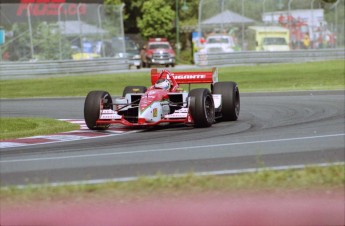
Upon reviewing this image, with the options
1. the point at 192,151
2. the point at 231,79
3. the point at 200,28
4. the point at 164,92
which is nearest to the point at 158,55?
the point at 200,28

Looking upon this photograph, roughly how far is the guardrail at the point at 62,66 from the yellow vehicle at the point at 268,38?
7.06 meters

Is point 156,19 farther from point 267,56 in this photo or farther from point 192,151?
point 192,151

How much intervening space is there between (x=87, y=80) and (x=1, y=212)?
25.4 m

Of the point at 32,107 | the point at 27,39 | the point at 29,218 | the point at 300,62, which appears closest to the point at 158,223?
the point at 29,218

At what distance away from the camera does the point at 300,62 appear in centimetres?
4069

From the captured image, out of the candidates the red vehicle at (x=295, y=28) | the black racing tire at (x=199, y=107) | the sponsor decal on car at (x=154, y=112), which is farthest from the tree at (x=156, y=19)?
the sponsor decal on car at (x=154, y=112)

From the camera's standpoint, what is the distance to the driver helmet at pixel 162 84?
47.2ft

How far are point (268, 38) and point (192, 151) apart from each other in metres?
31.6

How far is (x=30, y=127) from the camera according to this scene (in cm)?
1562

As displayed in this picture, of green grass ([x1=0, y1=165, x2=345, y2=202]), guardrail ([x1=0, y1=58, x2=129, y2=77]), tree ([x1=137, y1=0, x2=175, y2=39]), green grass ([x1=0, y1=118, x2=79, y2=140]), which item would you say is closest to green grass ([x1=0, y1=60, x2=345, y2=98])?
guardrail ([x1=0, y1=58, x2=129, y2=77])

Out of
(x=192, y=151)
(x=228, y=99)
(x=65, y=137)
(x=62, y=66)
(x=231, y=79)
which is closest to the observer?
(x=192, y=151)

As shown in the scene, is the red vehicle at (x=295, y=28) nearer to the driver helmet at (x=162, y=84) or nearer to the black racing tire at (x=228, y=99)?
the black racing tire at (x=228, y=99)

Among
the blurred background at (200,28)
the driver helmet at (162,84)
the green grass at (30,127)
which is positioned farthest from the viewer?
the blurred background at (200,28)

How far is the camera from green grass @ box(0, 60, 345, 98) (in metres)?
27.1
